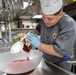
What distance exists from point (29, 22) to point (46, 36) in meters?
3.03

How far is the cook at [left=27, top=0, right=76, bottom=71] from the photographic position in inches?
36.4

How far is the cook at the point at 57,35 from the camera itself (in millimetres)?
925

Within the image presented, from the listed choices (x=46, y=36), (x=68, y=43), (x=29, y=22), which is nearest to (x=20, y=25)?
(x=29, y=22)

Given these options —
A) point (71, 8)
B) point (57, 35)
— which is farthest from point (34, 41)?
point (71, 8)

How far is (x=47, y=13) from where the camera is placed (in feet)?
3.30

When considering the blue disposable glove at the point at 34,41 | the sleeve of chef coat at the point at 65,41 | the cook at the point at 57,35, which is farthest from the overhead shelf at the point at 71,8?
the blue disposable glove at the point at 34,41

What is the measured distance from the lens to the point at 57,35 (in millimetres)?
1019

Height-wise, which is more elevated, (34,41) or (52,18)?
(52,18)

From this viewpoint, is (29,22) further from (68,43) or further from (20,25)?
(68,43)

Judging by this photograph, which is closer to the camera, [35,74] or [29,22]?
[35,74]

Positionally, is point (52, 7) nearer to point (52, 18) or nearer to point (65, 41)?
point (52, 18)

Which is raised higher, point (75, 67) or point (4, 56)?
point (4, 56)

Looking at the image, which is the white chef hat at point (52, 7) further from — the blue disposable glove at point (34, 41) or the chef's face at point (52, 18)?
the blue disposable glove at point (34, 41)

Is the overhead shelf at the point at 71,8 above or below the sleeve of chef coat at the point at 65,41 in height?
above
